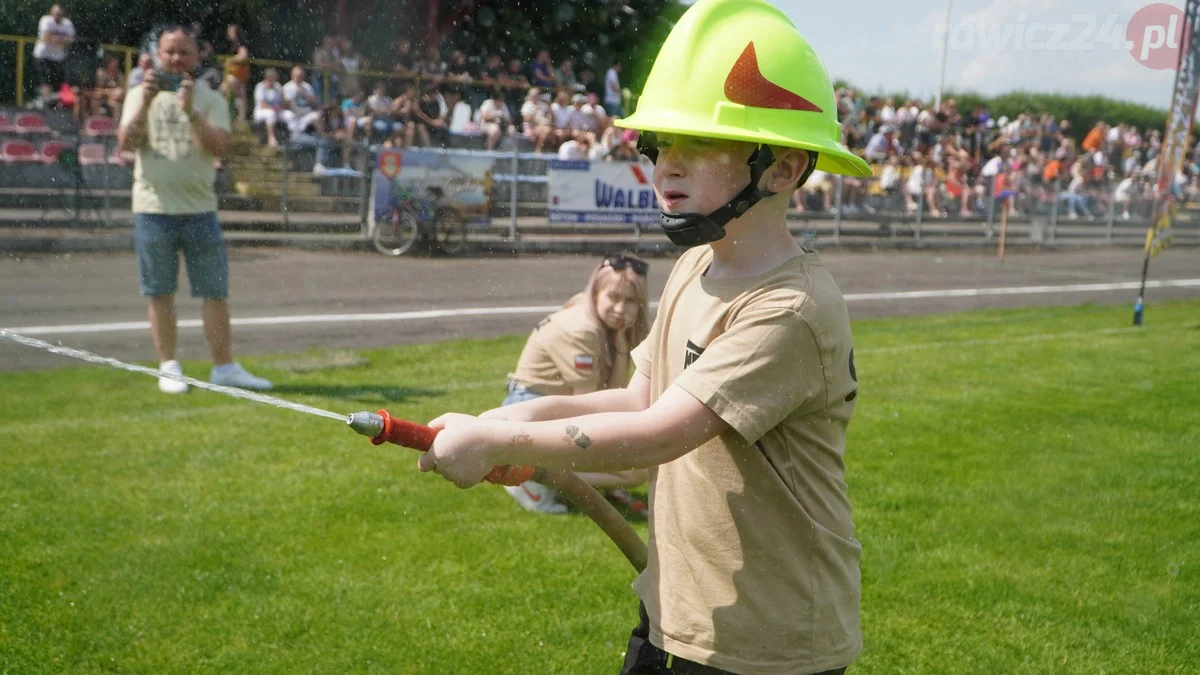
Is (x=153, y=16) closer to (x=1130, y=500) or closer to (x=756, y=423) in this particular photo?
(x=1130, y=500)

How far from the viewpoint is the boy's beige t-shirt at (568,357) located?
5.20 meters

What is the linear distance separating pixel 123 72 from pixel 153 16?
11.5ft

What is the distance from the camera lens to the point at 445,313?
10.6 meters

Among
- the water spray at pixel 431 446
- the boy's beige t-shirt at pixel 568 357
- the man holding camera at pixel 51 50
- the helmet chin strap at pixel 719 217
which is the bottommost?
the boy's beige t-shirt at pixel 568 357

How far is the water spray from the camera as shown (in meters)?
1.97

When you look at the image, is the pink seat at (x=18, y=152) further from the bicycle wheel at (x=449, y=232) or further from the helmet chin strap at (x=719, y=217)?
the helmet chin strap at (x=719, y=217)

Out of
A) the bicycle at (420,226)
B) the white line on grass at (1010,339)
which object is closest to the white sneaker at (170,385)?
the white line on grass at (1010,339)

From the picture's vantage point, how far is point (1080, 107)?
2734cm

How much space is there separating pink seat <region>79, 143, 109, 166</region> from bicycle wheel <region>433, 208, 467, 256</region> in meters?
4.21

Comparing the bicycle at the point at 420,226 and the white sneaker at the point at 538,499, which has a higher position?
the bicycle at the point at 420,226

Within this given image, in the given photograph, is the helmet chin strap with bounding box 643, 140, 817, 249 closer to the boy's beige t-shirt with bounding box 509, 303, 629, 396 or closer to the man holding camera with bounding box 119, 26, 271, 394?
the boy's beige t-shirt with bounding box 509, 303, 629, 396

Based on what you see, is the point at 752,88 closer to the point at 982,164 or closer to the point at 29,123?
the point at 29,123

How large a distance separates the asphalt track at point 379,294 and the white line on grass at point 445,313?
17 millimetres

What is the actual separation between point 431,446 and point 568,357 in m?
3.20
